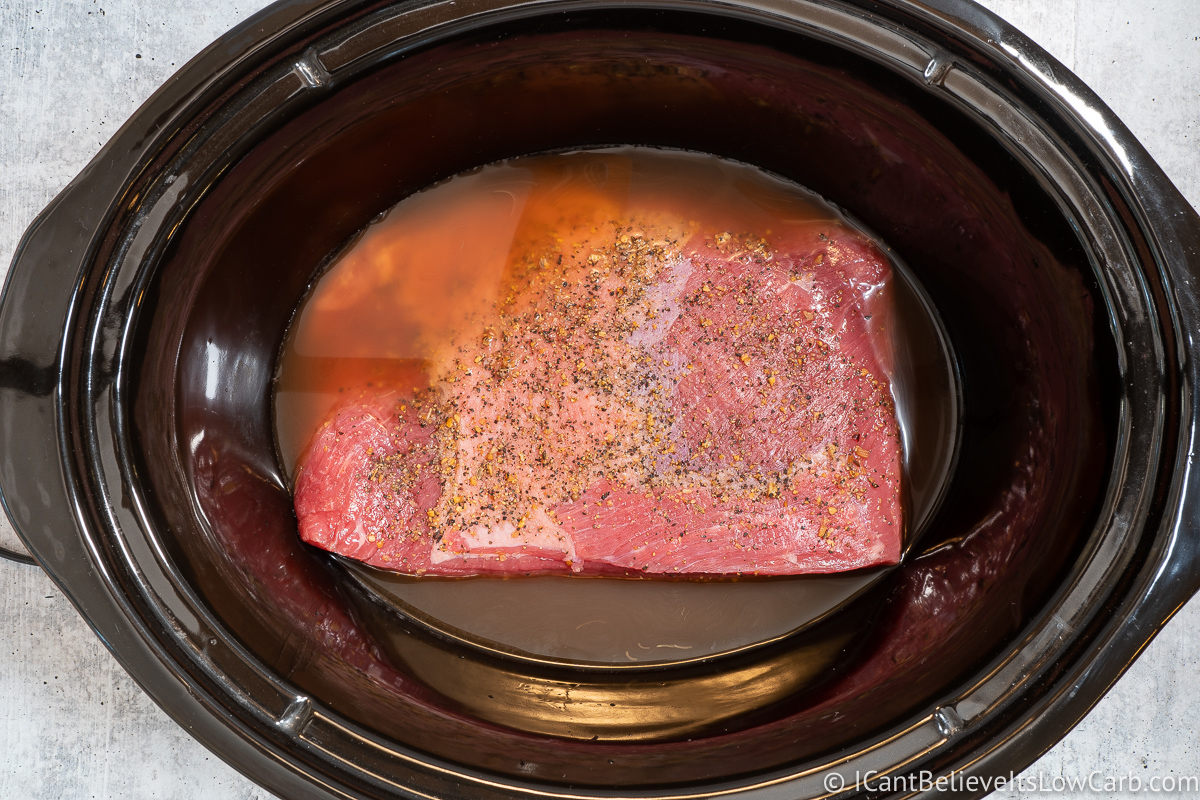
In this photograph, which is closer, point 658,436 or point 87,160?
point 658,436

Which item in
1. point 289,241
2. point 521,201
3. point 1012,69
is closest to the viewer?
point 1012,69

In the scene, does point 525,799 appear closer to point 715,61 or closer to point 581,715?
point 581,715

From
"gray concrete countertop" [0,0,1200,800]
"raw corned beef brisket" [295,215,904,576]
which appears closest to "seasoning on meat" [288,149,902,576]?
"raw corned beef brisket" [295,215,904,576]

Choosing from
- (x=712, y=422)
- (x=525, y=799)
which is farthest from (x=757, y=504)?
(x=525, y=799)

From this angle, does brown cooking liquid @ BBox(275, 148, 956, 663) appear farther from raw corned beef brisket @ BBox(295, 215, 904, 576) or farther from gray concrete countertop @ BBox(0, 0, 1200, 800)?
gray concrete countertop @ BBox(0, 0, 1200, 800)

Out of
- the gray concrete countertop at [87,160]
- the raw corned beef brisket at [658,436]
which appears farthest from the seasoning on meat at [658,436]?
the gray concrete countertop at [87,160]

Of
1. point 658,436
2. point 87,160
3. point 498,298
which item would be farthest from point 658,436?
point 87,160

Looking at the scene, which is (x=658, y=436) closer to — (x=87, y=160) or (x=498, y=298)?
(x=498, y=298)
